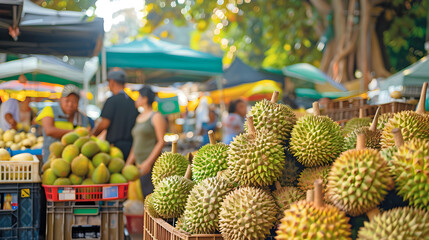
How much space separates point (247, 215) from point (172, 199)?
70cm

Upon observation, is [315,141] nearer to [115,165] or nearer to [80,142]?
[115,165]

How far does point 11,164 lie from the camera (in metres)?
3.92

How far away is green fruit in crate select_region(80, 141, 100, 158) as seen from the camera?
4340 millimetres

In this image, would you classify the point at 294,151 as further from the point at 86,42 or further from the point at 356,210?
the point at 86,42

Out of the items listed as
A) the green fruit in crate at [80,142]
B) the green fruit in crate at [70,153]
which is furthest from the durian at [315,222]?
the green fruit in crate at [80,142]

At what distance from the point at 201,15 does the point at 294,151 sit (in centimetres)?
1365

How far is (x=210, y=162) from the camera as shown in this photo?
276 centimetres

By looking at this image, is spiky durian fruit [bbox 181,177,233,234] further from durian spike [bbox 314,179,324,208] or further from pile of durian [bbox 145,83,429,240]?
durian spike [bbox 314,179,324,208]

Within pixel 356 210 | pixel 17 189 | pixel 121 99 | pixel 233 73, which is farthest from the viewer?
pixel 233 73

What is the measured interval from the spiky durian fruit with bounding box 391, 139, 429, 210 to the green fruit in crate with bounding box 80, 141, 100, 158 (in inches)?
122

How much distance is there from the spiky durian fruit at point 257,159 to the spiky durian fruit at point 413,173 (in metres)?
0.60

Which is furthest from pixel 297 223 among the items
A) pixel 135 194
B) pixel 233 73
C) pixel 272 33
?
pixel 272 33

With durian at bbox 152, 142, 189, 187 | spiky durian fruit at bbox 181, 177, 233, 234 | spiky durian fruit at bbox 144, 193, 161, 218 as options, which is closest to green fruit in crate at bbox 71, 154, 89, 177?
durian at bbox 152, 142, 189, 187

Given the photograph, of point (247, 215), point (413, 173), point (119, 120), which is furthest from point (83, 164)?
point (413, 173)
